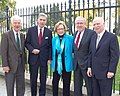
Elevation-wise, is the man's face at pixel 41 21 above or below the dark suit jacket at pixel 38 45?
above

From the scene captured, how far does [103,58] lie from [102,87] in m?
0.54

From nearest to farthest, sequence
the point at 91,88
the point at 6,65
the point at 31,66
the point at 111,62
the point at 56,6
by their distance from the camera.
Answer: the point at 111,62
the point at 91,88
the point at 6,65
the point at 31,66
the point at 56,6

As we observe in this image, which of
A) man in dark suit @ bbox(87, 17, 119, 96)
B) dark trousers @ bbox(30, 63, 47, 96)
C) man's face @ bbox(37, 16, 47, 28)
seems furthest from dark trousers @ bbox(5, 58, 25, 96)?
man in dark suit @ bbox(87, 17, 119, 96)

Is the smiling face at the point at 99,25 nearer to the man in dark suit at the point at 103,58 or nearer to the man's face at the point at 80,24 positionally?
the man in dark suit at the point at 103,58

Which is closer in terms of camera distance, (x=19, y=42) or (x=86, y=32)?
(x=86, y=32)

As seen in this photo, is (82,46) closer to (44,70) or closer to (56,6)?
(44,70)

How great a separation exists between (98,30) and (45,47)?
167cm

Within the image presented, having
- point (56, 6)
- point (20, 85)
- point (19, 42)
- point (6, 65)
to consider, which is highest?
point (56, 6)

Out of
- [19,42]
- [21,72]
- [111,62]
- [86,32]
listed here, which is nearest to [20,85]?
[21,72]

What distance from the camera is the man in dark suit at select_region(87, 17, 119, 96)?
19.0ft

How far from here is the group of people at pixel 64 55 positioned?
589 centimetres

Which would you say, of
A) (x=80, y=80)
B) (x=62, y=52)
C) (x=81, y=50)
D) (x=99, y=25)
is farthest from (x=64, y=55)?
(x=99, y=25)

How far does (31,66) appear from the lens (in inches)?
289

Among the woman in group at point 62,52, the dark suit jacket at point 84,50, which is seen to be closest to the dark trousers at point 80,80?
the dark suit jacket at point 84,50
